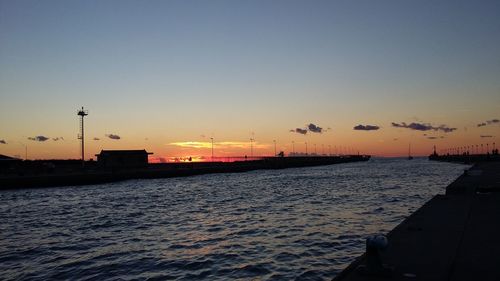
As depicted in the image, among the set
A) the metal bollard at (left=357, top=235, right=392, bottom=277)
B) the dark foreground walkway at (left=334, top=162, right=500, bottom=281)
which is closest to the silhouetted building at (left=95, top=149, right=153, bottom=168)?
the dark foreground walkway at (left=334, top=162, right=500, bottom=281)

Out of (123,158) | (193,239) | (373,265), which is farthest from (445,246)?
(123,158)

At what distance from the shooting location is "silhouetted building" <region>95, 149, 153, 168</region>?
301 ft

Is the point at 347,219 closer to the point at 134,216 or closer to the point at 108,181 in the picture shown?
the point at 134,216

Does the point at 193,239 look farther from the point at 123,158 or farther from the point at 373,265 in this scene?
the point at 123,158

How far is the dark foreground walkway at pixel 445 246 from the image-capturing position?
8.38m

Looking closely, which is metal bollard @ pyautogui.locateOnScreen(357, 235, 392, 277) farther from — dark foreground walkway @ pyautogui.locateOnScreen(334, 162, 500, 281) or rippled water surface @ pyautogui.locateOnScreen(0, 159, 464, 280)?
rippled water surface @ pyautogui.locateOnScreen(0, 159, 464, 280)

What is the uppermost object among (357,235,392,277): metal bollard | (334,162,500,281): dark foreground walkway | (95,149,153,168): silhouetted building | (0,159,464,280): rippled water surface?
(95,149,153,168): silhouetted building

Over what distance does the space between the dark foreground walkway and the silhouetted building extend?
271 ft

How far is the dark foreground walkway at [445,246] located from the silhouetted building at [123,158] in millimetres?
82745

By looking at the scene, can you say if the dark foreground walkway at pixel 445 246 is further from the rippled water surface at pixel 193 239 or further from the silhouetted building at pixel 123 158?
the silhouetted building at pixel 123 158

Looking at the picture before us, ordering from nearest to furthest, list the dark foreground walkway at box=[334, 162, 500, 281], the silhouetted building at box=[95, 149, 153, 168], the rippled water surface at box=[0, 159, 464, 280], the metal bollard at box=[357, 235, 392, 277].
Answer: the metal bollard at box=[357, 235, 392, 277]
the dark foreground walkway at box=[334, 162, 500, 281]
the rippled water surface at box=[0, 159, 464, 280]
the silhouetted building at box=[95, 149, 153, 168]

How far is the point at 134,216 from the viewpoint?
1124 inches

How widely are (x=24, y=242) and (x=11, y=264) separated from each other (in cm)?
487

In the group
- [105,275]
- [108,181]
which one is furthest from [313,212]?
[108,181]
